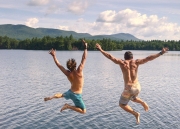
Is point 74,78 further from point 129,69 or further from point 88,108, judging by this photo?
point 88,108

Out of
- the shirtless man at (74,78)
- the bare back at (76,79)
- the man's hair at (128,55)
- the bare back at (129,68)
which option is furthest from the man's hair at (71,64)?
the man's hair at (128,55)

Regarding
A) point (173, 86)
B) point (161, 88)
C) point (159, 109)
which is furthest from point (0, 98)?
point (173, 86)

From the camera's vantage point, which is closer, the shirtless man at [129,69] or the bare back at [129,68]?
the shirtless man at [129,69]

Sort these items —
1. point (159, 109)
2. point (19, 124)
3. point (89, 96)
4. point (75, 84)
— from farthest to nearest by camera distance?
point (89, 96) → point (159, 109) → point (19, 124) → point (75, 84)

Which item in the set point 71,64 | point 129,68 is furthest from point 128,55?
point 71,64

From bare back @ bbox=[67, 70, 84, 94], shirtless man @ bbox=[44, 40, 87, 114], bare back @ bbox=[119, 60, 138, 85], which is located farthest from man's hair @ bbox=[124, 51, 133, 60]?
bare back @ bbox=[67, 70, 84, 94]

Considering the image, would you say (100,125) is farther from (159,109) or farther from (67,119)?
(159,109)

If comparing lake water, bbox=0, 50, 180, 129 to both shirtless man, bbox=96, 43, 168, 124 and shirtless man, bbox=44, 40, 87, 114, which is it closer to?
shirtless man, bbox=44, 40, 87, 114

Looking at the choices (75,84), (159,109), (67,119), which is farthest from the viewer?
(159,109)

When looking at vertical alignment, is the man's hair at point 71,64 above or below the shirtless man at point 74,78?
above

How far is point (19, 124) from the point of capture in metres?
28.5

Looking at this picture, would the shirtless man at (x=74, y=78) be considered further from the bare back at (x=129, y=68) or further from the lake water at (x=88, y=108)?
the lake water at (x=88, y=108)

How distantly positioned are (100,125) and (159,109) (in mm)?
9828

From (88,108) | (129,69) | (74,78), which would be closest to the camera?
(129,69)
